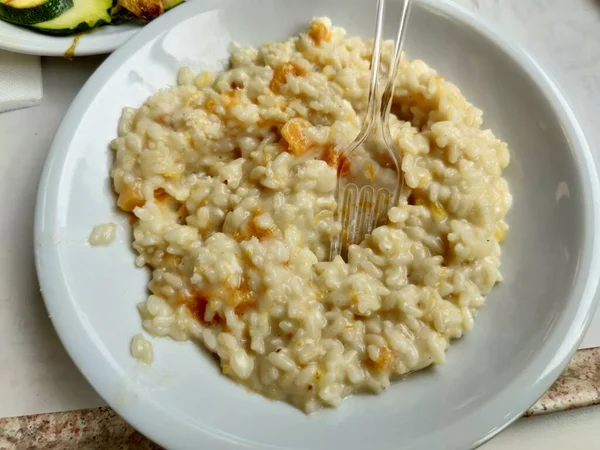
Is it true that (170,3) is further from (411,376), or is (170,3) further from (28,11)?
A: (411,376)

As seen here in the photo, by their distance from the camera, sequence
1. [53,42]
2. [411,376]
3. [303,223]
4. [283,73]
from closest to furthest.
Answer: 1. [411,376]
2. [303,223]
3. [283,73]
4. [53,42]

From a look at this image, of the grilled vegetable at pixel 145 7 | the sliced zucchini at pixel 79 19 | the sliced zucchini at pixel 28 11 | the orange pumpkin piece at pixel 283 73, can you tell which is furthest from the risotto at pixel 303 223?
the sliced zucchini at pixel 28 11

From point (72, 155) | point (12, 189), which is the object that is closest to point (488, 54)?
point (72, 155)

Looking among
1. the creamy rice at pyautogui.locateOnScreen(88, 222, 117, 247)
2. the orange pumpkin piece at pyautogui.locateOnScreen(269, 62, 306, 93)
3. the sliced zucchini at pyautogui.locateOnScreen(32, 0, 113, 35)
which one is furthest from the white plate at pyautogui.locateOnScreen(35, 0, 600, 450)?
the sliced zucchini at pyautogui.locateOnScreen(32, 0, 113, 35)

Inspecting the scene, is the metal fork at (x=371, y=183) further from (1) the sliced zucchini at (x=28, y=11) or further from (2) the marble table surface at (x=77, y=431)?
(1) the sliced zucchini at (x=28, y=11)

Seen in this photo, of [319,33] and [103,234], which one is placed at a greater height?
[319,33]

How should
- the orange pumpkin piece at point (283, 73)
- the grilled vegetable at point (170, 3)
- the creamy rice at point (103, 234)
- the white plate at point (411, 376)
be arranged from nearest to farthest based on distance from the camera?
the white plate at point (411, 376)
the creamy rice at point (103, 234)
the orange pumpkin piece at point (283, 73)
the grilled vegetable at point (170, 3)

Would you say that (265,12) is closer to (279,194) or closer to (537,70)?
(279,194)

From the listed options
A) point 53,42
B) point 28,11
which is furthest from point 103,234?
point 28,11
